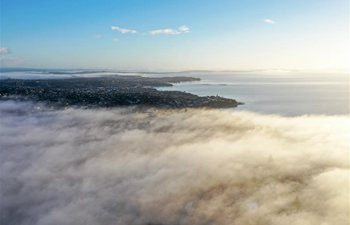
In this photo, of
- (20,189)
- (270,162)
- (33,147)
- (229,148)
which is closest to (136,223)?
(20,189)

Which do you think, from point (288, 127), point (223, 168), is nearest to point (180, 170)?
point (223, 168)

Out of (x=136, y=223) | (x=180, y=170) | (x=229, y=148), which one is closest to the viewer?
(x=136, y=223)

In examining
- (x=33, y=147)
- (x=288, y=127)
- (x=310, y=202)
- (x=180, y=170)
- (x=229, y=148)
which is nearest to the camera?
(x=310, y=202)

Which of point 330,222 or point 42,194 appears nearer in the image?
point 330,222

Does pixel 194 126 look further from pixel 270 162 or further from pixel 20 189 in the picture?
pixel 20 189

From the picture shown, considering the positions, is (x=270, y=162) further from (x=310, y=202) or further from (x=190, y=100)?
(x=190, y=100)

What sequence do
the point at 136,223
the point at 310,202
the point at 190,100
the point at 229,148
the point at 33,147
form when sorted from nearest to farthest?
the point at 136,223
the point at 310,202
the point at 229,148
the point at 33,147
the point at 190,100

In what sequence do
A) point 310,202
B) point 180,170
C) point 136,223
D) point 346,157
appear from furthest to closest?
point 346,157, point 180,170, point 310,202, point 136,223

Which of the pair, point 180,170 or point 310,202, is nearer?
point 310,202
